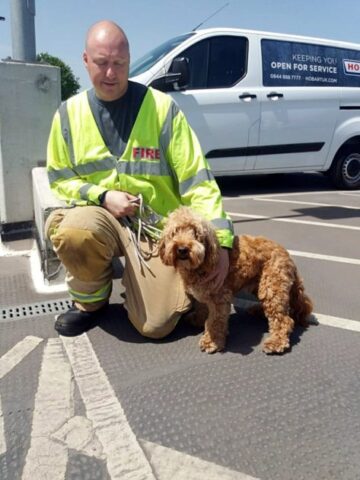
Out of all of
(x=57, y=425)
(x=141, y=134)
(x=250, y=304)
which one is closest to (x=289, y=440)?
(x=57, y=425)

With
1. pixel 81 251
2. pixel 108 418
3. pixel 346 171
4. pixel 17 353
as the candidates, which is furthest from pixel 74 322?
pixel 346 171

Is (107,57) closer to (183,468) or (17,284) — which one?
(17,284)

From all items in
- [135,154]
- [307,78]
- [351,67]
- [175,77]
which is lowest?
[135,154]

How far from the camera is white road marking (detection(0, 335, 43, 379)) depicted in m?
2.61

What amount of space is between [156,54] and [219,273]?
16.9ft

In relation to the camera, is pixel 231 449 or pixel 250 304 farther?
pixel 250 304

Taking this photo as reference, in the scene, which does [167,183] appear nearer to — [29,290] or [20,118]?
[29,290]

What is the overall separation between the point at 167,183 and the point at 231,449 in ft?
5.60

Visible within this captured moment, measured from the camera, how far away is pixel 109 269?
3088mm

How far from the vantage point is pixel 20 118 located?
14.6 feet

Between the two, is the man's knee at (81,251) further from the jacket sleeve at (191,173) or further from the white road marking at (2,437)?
the white road marking at (2,437)

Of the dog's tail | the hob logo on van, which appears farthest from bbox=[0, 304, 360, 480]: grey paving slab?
the hob logo on van

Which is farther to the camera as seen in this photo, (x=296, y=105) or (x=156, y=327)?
(x=296, y=105)

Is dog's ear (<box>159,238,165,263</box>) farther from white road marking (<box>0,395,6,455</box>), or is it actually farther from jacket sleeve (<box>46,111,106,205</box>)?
white road marking (<box>0,395,6,455</box>)
